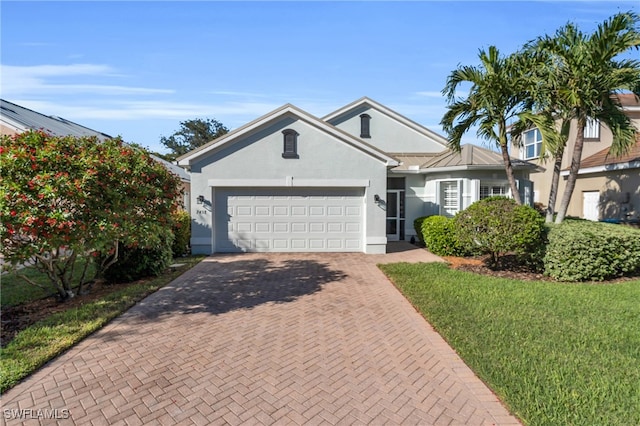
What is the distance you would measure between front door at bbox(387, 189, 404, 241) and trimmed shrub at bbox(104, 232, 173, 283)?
1037 centimetres

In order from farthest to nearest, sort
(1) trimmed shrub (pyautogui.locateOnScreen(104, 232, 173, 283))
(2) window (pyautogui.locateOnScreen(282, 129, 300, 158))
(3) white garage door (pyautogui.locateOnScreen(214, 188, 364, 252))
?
(3) white garage door (pyautogui.locateOnScreen(214, 188, 364, 252)) → (2) window (pyautogui.locateOnScreen(282, 129, 300, 158)) → (1) trimmed shrub (pyautogui.locateOnScreen(104, 232, 173, 283))

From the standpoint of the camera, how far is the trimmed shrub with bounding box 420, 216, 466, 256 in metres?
12.5

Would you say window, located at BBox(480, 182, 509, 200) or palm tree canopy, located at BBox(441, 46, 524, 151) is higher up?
palm tree canopy, located at BBox(441, 46, 524, 151)

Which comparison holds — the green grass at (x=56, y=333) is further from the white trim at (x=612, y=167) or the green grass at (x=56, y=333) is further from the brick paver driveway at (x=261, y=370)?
the white trim at (x=612, y=167)

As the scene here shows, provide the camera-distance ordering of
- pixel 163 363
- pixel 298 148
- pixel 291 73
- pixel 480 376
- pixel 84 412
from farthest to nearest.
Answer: pixel 298 148 → pixel 291 73 → pixel 163 363 → pixel 480 376 → pixel 84 412

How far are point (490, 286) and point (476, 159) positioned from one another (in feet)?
24.7

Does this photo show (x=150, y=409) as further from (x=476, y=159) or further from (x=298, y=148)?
(x=476, y=159)

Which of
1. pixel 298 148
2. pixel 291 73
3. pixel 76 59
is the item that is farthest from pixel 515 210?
pixel 76 59

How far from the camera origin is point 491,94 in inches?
410

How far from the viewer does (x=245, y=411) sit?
3.37 metres

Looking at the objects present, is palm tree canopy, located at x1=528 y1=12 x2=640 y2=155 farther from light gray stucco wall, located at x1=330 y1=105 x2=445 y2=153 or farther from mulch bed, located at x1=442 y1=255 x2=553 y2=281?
light gray stucco wall, located at x1=330 y1=105 x2=445 y2=153

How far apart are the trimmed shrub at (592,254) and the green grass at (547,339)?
46cm

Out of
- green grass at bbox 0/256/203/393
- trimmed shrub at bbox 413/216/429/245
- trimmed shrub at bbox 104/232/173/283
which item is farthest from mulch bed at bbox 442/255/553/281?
green grass at bbox 0/256/203/393

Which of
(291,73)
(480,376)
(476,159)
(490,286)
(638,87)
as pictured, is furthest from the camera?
(476,159)
